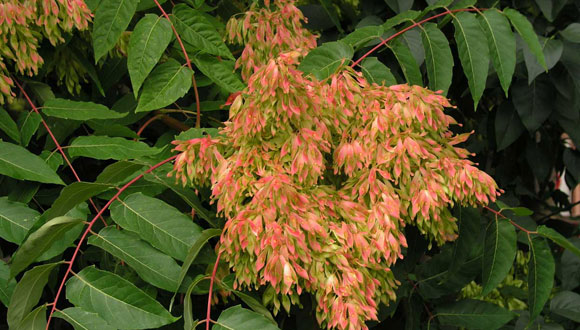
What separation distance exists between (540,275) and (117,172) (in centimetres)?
84

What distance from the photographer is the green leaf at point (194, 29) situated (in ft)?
4.66

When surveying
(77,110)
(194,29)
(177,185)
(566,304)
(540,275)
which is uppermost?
(194,29)

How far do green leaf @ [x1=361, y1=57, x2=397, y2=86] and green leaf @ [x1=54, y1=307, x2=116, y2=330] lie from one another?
706mm

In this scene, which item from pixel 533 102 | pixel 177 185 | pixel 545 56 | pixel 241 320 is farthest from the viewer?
pixel 533 102

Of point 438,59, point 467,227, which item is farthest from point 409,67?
point 467,227

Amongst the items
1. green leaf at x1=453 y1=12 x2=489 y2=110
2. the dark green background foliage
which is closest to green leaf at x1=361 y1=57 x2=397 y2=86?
the dark green background foliage

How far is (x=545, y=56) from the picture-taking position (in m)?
1.68

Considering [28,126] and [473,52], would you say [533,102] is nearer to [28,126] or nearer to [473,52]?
[473,52]

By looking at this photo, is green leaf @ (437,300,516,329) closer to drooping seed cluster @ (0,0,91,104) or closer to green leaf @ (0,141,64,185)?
green leaf @ (0,141,64,185)

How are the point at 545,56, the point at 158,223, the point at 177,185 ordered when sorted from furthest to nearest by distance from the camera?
the point at 545,56 < the point at 177,185 < the point at 158,223

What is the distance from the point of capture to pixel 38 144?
1691mm

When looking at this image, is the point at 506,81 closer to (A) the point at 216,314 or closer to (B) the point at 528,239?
(B) the point at 528,239

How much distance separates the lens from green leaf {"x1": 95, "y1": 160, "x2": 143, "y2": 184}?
1.18m

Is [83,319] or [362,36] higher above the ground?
[362,36]
